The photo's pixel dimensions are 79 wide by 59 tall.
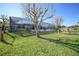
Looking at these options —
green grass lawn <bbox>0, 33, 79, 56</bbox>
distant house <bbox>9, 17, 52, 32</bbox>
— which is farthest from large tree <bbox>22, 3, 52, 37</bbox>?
green grass lawn <bbox>0, 33, 79, 56</bbox>

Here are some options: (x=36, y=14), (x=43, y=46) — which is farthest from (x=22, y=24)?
(x=43, y=46)

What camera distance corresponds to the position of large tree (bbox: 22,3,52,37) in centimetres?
282

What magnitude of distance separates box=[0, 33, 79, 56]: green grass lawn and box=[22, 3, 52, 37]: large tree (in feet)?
0.56

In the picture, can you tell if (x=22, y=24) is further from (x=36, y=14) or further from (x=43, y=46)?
(x=43, y=46)

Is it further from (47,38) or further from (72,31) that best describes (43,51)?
(72,31)

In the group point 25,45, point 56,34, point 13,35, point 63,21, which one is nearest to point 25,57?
point 25,45

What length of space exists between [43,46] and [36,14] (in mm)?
459

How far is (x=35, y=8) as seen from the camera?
2.82 metres

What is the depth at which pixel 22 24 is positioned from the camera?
2.85m

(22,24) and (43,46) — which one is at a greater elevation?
(22,24)

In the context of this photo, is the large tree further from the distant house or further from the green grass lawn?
the green grass lawn

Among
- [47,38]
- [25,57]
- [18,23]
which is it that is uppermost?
[18,23]

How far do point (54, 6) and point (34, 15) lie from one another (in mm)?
306

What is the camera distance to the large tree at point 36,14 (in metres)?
2.82
